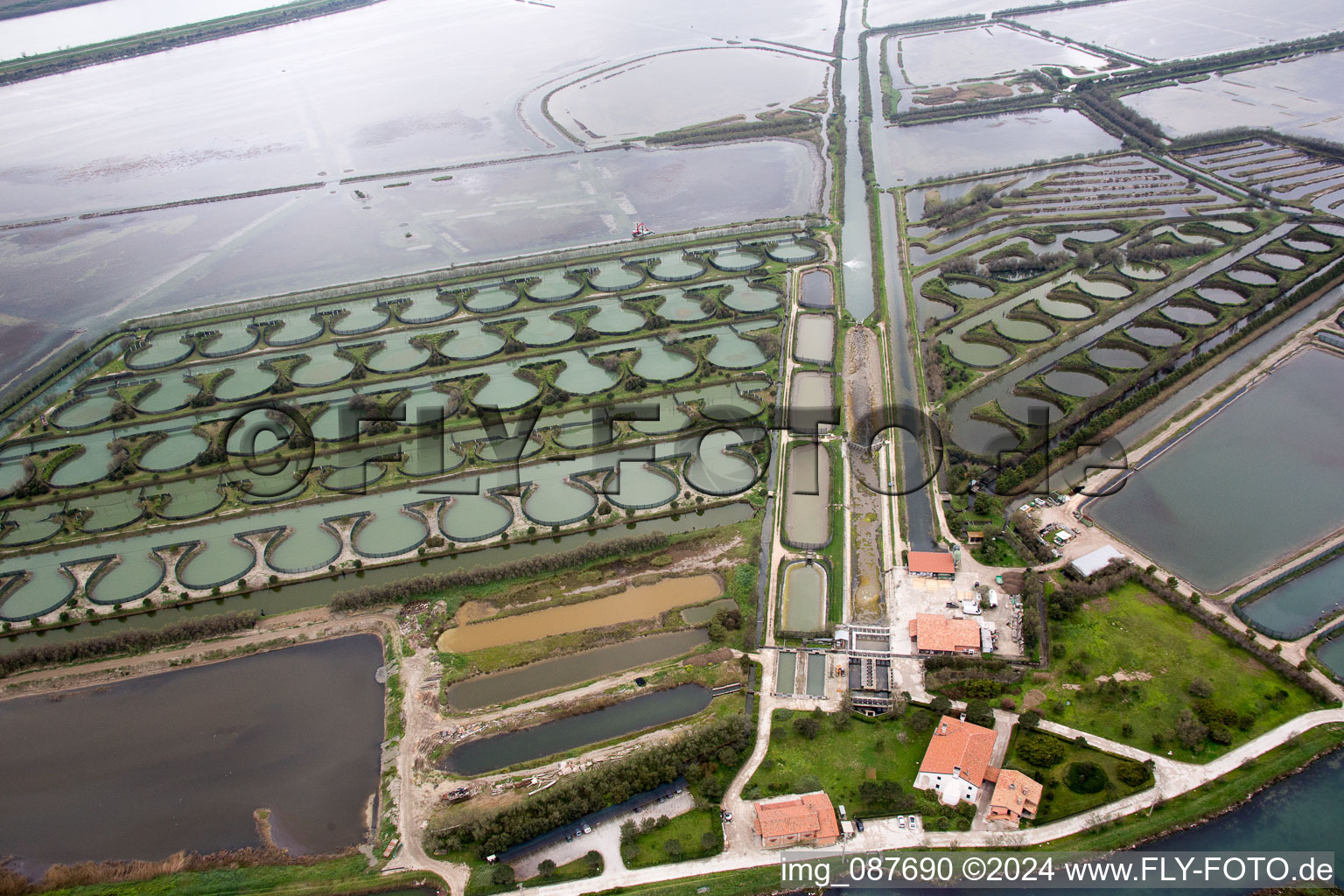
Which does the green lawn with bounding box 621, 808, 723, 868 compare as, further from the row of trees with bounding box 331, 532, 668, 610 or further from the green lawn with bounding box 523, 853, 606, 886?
the row of trees with bounding box 331, 532, 668, 610

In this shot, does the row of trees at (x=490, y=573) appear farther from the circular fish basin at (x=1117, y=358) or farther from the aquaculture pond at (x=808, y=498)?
the circular fish basin at (x=1117, y=358)

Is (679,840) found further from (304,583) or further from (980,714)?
(304,583)

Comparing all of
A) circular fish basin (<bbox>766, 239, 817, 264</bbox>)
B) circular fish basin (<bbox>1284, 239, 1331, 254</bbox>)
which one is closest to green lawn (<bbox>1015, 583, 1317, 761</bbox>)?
circular fish basin (<bbox>766, 239, 817, 264</bbox>)

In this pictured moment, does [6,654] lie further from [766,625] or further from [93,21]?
[93,21]

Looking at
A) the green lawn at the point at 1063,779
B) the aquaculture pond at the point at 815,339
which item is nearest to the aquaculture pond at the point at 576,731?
the green lawn at the point at 1063,779

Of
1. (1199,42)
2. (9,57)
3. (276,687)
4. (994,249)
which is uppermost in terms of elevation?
(9,57)

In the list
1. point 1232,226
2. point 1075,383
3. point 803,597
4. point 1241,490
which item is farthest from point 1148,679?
point 1232,226

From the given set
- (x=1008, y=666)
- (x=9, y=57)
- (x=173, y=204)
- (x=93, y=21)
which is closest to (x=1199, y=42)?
(x=1008, y=666)

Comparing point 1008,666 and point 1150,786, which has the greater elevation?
point 1008,666
